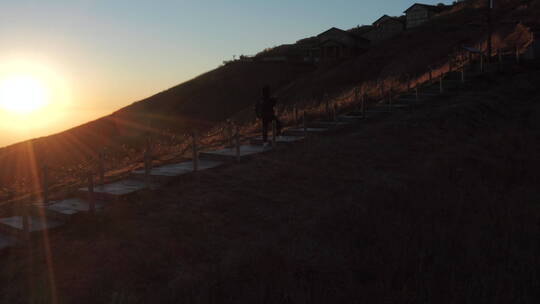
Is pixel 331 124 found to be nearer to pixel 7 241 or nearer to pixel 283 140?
pixel 283 140

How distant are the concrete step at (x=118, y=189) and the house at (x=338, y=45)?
174 ft

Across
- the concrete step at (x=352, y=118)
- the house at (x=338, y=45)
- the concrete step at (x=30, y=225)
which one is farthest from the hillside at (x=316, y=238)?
the house at (x=338, y=45)

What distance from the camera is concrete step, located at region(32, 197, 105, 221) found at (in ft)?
25.5

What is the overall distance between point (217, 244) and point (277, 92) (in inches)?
1916

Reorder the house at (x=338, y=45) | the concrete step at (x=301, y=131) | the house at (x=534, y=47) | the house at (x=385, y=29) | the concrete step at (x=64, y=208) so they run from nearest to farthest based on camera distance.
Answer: the concrete step at (x=64, y=208), the concrete step at (x=301, y=131), the house at (x=534, y=47), the house at (x=338, y=45), the house at (x=385, y=29)

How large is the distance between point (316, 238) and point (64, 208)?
507 centimetres

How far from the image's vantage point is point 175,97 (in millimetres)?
57281

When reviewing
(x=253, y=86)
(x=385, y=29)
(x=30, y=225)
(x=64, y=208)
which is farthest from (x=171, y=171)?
(x=385, y=29)

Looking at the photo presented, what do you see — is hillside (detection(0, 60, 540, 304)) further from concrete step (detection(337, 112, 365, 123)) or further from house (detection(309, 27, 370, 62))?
house (detection(309, 27, 370, 62))

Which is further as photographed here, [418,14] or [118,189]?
[418,14]

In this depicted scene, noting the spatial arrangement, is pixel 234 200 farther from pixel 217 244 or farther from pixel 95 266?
pixel 95 266

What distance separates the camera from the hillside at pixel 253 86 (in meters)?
35.8

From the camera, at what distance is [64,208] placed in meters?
8.13

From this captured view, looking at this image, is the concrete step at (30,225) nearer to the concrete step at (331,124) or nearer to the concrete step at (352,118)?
the concrete step at (331,124)
